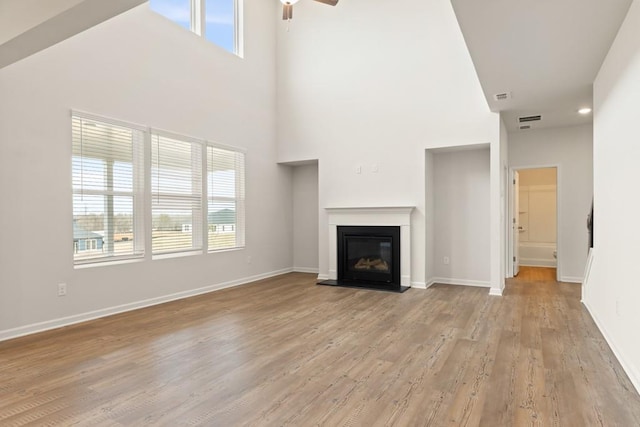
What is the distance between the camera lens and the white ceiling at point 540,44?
9.14 ft

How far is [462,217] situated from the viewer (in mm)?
6090

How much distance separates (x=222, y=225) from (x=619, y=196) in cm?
489

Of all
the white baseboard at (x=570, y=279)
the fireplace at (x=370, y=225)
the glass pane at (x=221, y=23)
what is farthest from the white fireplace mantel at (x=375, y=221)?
the glass pane at (x=221, y=23)

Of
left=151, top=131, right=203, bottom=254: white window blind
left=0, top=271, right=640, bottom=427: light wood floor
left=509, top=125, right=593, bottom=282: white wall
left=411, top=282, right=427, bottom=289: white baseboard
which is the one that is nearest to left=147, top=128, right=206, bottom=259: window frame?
left=151, top=131, right=203, bottom=254: white window blind

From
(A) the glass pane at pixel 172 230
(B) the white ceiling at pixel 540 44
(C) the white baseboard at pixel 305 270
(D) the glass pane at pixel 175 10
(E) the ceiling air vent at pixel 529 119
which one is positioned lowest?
(C) the white baseboard at pixel 305 270

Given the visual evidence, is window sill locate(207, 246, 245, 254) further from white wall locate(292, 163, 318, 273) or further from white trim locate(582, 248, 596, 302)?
white trim locate(582, 248, 596, 302)

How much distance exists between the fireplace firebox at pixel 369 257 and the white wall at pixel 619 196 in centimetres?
261

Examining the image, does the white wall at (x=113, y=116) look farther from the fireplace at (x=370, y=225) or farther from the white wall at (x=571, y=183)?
the white wall at (x=571, y=183)

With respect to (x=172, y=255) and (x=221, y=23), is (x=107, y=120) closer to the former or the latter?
(x=172, y=255)

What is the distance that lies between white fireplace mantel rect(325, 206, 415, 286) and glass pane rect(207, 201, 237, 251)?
1.59m

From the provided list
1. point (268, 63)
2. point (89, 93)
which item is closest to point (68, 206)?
point (89, 93)

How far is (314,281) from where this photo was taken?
21.2 feet

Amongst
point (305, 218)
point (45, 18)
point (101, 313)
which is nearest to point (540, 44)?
point (45, 18)

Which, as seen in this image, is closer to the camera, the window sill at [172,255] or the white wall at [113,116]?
the white wall at [113,116]
